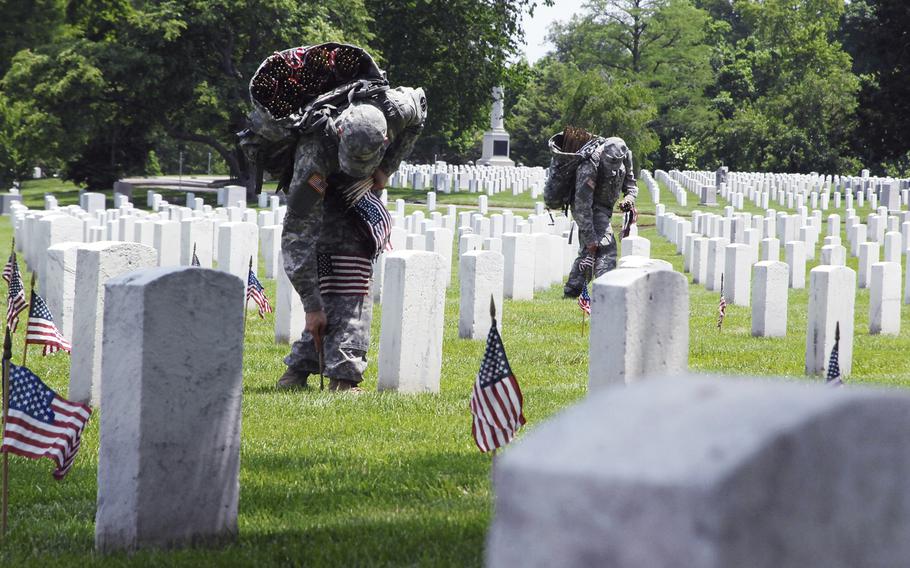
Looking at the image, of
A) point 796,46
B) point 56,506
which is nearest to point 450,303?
point 56,506

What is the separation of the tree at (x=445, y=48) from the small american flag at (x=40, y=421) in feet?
150

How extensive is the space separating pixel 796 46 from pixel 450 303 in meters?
66.4

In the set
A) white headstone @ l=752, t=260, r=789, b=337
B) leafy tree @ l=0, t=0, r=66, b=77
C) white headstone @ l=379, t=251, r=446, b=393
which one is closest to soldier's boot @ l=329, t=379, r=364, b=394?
white headstone @ l=379, t=251, r=446, b=393

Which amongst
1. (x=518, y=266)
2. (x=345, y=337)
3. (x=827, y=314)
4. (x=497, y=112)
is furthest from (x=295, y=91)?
(x=497, y=112)

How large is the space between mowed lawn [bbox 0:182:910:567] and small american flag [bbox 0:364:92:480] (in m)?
0.31

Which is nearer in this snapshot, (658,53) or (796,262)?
(796,262)

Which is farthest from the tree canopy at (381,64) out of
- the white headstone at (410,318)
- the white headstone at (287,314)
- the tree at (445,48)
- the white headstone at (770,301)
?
the white headstone at (410,318)

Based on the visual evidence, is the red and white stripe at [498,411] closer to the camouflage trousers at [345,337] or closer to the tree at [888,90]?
the camouflage trousers at [345,337]

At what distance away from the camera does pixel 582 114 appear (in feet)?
163

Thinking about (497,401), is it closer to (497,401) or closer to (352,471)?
(497,401)

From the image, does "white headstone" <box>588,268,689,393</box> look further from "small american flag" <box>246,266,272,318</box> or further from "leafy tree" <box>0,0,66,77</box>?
"leafy tree" <box>0,0,66,77</box>

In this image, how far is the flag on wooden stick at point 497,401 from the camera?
16.9ft

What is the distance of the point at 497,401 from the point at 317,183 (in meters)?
3.25

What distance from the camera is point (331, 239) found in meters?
8.49
